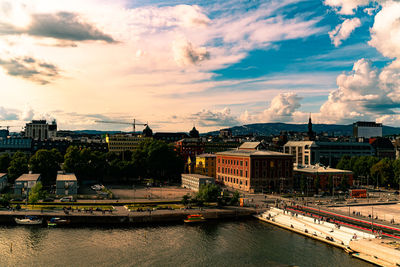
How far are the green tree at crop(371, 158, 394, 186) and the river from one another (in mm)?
75180

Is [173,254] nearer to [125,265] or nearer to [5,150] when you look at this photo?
[125,265]

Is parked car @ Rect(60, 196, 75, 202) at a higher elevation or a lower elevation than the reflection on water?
higher

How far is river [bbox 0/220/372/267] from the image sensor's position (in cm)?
5878

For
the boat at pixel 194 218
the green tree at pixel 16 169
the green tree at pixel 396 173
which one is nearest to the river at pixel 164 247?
the boat at pixel 194 218

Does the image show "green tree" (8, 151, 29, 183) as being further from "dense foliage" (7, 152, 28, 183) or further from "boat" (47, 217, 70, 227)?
"boat" (47, 217, 70, 227)

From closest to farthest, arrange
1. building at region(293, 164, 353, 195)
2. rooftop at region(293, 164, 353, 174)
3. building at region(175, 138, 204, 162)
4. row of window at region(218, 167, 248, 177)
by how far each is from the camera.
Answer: building at region(293, 164, 353, 195)
row of window at region(218, 167, 248, 177)
rooftop at region(293, 164, 353, 174)
building at region(175, 138, 204, 162)

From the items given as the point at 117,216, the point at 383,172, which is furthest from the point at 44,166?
the point at 383,172

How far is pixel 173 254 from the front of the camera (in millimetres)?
61969

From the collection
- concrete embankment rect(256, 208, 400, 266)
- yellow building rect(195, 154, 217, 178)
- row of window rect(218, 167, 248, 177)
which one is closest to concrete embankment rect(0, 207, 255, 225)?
concrete embankment rect(256, 208, 400, 266)

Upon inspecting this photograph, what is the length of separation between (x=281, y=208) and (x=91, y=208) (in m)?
44.2

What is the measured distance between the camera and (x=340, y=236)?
2771 inches

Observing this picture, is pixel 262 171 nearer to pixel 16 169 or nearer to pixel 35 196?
pixel 35 196

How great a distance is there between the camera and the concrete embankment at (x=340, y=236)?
193ft

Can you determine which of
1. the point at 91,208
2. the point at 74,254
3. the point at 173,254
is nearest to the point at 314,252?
the point at 173,254
